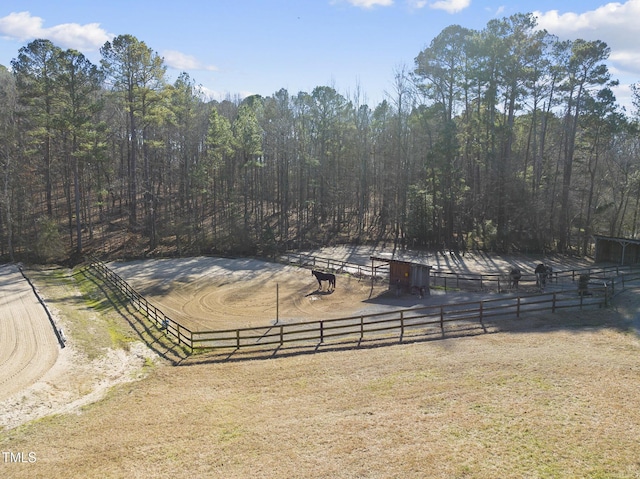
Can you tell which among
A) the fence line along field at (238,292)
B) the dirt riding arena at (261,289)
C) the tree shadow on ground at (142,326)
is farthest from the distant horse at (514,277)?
the tree shadow on ground at (142,326)

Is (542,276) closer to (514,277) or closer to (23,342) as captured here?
(514,277)

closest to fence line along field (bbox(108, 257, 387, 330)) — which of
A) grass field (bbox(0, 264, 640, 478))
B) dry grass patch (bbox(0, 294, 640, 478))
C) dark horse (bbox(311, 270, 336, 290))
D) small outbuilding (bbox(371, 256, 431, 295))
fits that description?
dark horse (bbox(311, 270, 336, 290))

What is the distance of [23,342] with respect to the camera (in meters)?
15.8

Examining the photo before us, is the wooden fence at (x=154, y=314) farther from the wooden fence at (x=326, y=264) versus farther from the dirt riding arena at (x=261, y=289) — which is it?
the wooden fence at (x=326, y=264)

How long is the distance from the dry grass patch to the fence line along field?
591 cm

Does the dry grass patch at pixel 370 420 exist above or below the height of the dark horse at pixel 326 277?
below

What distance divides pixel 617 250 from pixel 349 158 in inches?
1163

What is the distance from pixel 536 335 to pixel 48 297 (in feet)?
77.3

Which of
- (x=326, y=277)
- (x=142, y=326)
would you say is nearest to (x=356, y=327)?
(x=326, y=277)

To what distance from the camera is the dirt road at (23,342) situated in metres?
12.9

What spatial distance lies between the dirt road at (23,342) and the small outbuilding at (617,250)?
33407 mm

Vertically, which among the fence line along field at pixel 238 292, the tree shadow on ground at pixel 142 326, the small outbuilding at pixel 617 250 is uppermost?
the small outbuilding at pixel 617 250

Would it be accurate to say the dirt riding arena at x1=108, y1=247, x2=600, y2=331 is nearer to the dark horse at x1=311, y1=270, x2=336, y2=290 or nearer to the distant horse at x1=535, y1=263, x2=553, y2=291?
the dark horse at x1=311, y1=270, x2=336, y2=290

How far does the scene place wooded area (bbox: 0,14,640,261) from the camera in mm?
34625
